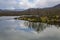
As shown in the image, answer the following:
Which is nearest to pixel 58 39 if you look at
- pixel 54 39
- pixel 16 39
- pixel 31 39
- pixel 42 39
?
pixel 54 39

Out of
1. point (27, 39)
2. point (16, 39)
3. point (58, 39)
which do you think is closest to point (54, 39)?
point (58, 39)

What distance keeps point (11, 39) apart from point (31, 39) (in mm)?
2172

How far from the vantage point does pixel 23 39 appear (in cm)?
1551

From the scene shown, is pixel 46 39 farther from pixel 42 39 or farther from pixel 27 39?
pixel 27 39

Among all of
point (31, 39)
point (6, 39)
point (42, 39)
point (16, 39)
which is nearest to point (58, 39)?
point (42, 39)

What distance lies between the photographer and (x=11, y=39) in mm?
15492

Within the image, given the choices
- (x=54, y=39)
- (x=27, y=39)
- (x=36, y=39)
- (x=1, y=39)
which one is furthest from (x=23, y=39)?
(x=54, y=39)

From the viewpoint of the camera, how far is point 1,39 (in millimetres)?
15484

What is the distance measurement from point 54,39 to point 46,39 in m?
0.89

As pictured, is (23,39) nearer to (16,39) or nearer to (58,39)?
(16,39)

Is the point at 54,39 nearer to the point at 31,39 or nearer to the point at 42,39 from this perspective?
the point at 42,39

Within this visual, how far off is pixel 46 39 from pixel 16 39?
324 centimetres

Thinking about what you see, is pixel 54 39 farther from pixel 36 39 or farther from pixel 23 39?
pixel 23 39

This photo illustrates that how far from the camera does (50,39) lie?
1510 centimetres
